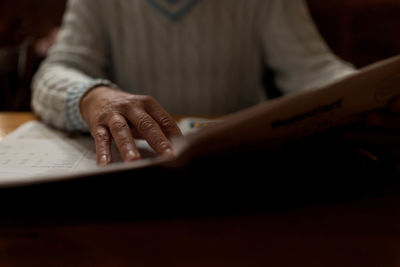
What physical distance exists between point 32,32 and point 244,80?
1620mm

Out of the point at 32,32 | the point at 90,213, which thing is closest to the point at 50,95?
the point at 90,213

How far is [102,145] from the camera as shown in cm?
43

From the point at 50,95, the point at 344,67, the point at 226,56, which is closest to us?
the point at 50,95

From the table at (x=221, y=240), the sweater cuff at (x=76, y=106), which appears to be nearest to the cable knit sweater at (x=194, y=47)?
the sweater cuff at (x=76, y=106)

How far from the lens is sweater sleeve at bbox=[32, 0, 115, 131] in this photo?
1.88 feet

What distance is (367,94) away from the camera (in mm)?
347

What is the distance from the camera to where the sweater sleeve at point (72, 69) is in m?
0.57

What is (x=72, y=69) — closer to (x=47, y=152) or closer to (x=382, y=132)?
(x=47, y=152)

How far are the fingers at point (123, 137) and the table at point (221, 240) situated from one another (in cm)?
10

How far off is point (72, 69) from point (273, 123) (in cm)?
61

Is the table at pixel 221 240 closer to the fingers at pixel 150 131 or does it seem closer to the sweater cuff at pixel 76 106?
the fingers at pixel 150 131

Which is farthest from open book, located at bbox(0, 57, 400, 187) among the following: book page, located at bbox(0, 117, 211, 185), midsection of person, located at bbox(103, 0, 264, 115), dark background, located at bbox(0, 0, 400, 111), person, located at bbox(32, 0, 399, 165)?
dark background, located at bbox(0, 0, 400, 111)

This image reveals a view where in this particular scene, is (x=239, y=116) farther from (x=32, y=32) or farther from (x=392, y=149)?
(x=32, y=32)

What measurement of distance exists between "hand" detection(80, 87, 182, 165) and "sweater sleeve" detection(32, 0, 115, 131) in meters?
0.07
